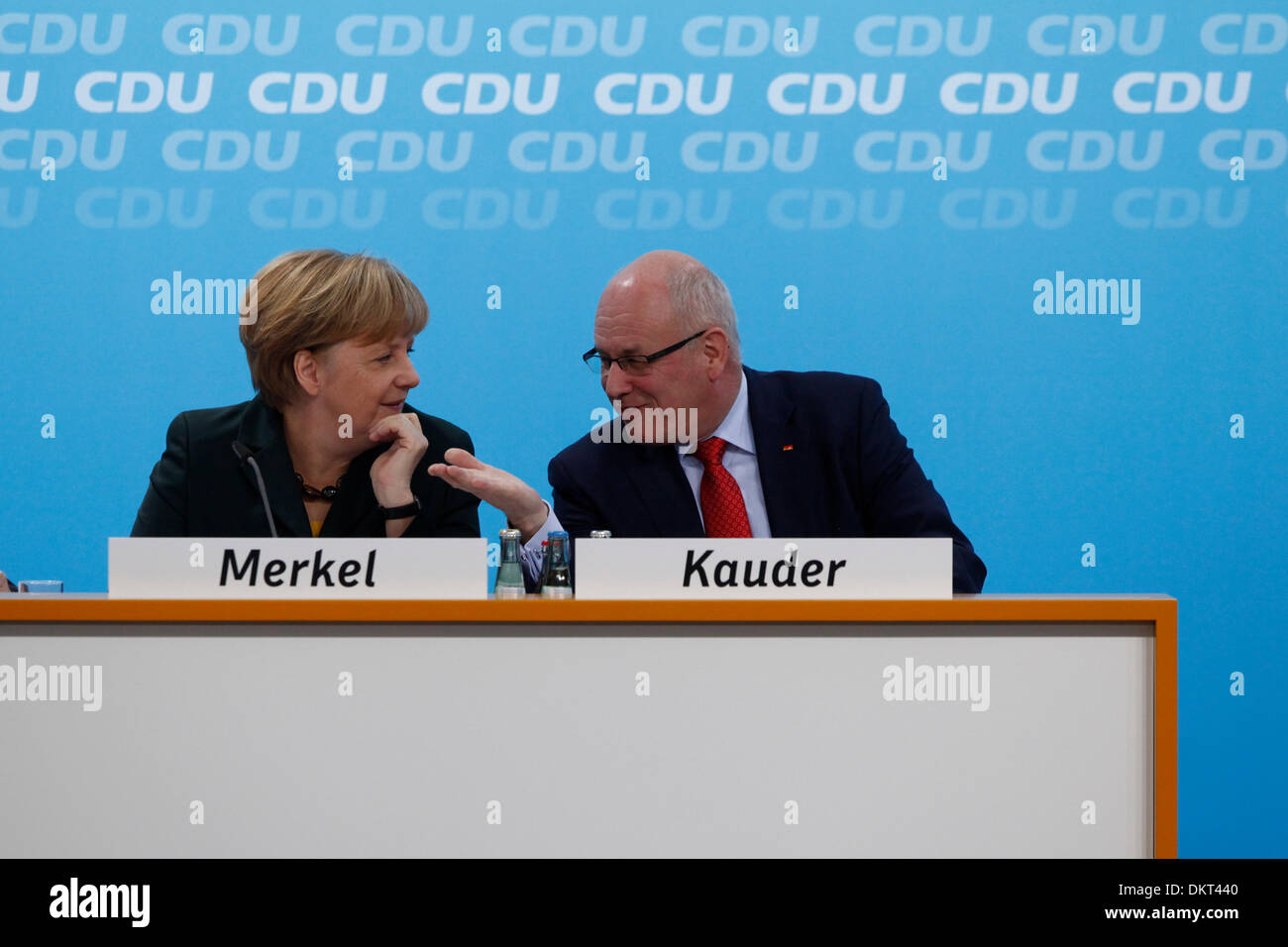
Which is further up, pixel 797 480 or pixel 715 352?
pixel 715 352

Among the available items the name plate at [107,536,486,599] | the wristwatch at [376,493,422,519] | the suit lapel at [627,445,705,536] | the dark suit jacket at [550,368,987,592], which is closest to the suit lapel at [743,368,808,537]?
the dark suit jacket at [550,368,987,592]

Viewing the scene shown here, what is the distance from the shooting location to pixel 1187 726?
11.5 feet

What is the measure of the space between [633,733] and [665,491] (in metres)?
0.91

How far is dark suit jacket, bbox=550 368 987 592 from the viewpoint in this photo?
2.58 metres

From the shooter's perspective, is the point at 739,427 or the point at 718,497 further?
the point at 739,427

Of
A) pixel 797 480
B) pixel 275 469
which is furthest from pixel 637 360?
pixel 275 469

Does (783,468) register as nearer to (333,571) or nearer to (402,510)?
(402,510)

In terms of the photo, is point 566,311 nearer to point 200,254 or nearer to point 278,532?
point 200,254

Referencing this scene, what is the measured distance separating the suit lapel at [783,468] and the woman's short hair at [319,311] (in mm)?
765

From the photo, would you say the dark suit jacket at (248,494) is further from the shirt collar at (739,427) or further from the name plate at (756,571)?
the name plate at (756,571)

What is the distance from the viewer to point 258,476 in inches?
93.7

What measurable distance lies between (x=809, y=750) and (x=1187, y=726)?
221cm

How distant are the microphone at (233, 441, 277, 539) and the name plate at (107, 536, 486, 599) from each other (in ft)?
1.89

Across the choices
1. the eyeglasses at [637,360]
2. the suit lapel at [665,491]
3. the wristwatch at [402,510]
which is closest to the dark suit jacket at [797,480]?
the suit lapel at [665,491]
